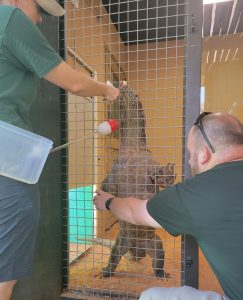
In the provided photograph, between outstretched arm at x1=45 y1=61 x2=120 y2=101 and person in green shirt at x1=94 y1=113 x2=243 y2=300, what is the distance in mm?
403

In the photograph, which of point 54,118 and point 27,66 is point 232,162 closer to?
point 27,66

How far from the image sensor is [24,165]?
101cm

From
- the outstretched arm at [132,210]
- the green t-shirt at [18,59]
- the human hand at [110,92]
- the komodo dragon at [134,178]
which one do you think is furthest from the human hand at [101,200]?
the green t-shirt at [18,59]

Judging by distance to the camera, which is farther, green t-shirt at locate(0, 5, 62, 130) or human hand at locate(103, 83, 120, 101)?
human hand at locate(103, 83, 120, 101)

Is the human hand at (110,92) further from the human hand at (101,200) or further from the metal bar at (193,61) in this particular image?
the human hand at (101,200)

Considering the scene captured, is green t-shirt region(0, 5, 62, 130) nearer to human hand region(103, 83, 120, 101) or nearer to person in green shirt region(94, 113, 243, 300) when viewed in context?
human hand region(103, 83, 120, 101)

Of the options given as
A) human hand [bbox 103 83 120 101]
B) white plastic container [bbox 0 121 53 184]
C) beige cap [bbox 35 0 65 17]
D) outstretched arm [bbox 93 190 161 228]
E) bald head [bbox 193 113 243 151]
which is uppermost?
beige cap [bbox 35 0 65 17]

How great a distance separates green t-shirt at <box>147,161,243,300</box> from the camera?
36.7 inches

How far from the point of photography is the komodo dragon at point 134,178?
1.77 meters

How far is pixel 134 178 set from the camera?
5.90 feet

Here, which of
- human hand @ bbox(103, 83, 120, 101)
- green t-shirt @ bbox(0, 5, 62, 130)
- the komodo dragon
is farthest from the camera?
the komodo dragon

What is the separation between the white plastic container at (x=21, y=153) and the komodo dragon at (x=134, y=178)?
81 centimetres

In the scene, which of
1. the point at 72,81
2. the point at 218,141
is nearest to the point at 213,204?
the point at 218,141

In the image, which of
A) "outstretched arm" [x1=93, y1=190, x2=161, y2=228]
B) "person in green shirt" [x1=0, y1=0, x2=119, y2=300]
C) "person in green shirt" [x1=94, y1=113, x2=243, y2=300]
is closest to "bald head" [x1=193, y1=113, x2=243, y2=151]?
"person in green shirt" [x1=94, y1=113, x2=243, y2=300]
